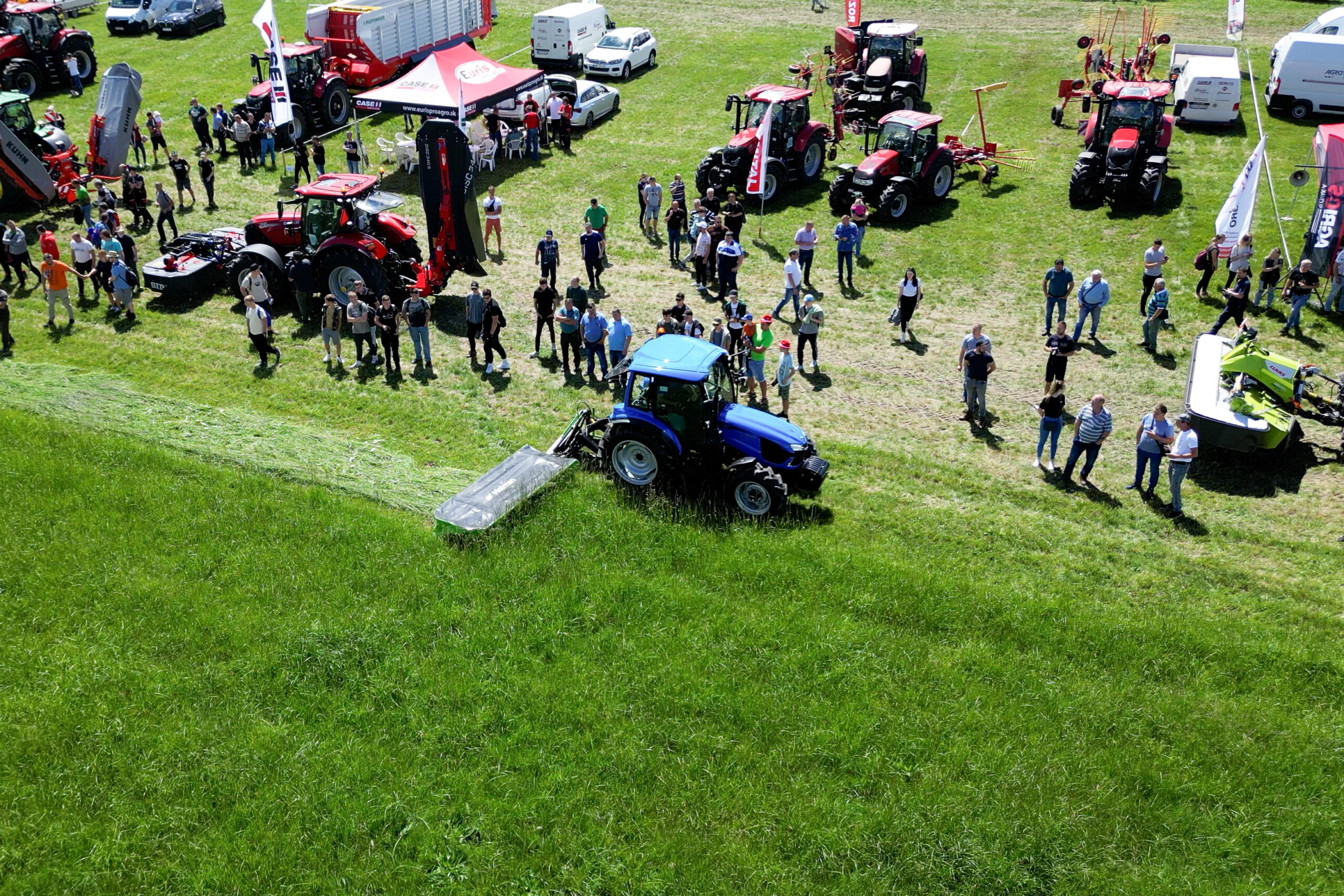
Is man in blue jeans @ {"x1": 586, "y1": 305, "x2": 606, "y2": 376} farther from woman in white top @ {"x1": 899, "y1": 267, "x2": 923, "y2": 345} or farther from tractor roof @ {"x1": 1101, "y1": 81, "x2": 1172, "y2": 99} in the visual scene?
tractor roof @ {"x1": 1101, "y1": 81, "x2": 1172, "y2": 99}

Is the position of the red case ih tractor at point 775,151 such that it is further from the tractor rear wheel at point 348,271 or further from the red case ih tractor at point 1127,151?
the tractor rear wheel at point 348,271

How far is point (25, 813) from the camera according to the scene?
7.70 m

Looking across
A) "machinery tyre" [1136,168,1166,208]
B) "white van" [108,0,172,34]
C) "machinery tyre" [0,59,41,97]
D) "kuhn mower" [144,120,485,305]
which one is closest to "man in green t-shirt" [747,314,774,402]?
"kuhn mower" [144,120,485,305]

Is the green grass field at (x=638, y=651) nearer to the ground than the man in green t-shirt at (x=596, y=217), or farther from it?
nearer to the ground

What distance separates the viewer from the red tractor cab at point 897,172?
2012cm

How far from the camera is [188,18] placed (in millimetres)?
33188

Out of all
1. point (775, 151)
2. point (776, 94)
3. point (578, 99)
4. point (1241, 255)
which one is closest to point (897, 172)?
point (775, 151)

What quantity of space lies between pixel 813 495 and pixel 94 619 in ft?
24.5

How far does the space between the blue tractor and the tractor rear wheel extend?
6230 millimetres

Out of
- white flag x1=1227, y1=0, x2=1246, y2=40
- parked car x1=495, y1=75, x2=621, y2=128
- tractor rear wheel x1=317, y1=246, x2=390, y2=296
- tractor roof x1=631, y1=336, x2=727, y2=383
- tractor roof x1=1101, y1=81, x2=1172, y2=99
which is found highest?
white flag x1=1227, y1=0, x2=1246, y2=40

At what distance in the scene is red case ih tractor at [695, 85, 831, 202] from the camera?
21.2 meters

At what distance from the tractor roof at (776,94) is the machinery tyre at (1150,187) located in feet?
22.6

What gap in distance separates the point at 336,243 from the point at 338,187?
3.29 feet

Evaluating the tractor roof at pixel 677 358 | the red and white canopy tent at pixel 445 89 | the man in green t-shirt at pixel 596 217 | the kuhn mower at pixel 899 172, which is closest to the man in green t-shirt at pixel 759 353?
the tractor roof at pixel 677 358
